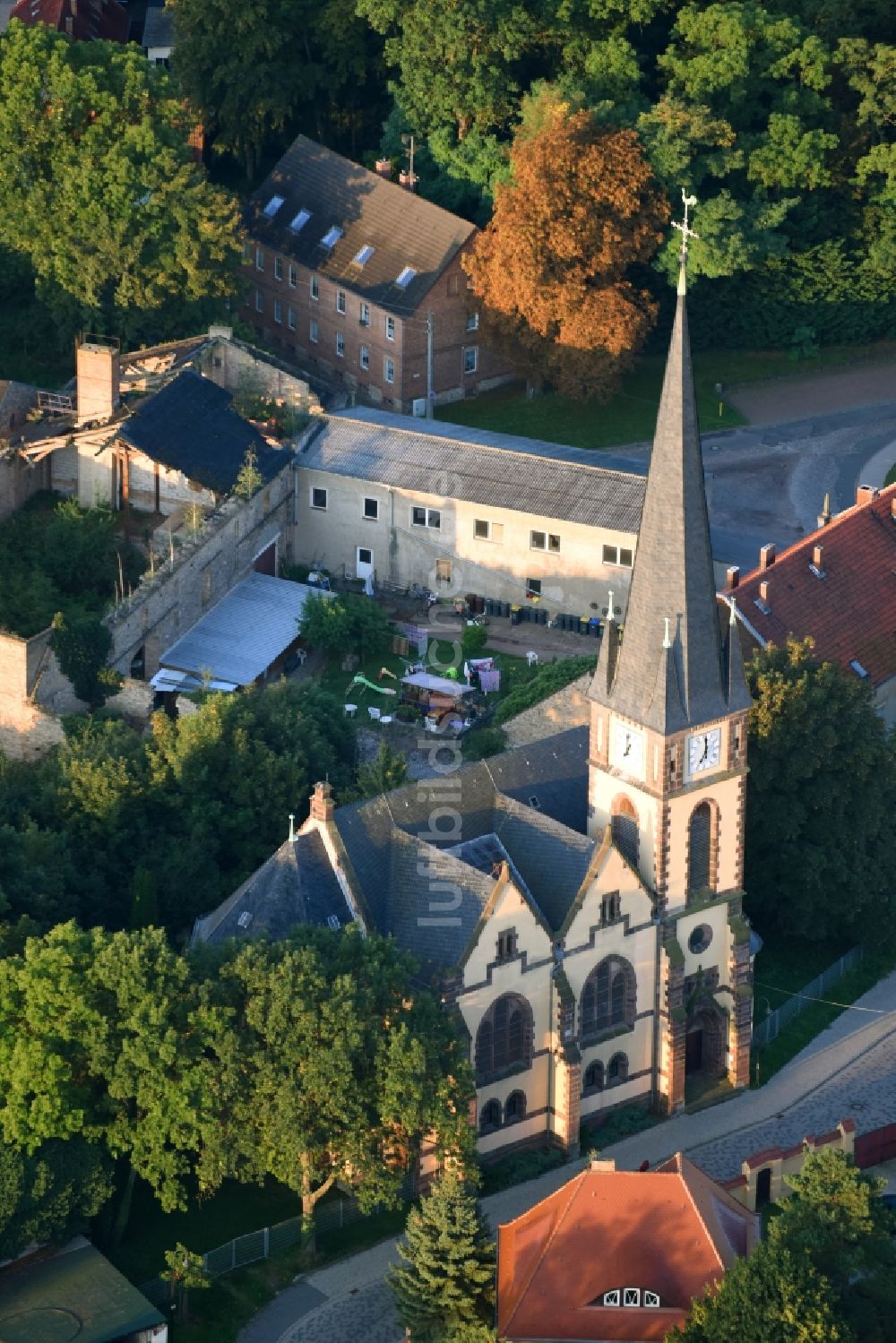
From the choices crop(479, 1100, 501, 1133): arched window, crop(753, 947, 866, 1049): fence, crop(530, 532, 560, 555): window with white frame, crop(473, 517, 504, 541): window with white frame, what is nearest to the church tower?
crop(753, 947, 866, 1049): fence


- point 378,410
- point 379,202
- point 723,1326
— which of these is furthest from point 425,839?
point 379,202

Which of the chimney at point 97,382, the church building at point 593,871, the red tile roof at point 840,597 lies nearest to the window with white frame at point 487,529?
the red tile roof at point 840,597

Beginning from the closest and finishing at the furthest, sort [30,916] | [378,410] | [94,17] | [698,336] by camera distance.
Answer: [30,916]
[378,410]
[698,336]
[94,17]

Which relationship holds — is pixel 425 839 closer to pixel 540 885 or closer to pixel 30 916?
pixel 540 885

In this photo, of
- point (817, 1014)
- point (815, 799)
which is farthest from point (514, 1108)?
point (815, 799)

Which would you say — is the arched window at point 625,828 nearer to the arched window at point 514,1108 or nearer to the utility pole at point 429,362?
the arched window at point 514,1108

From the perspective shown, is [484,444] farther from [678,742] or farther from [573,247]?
[678,742]
